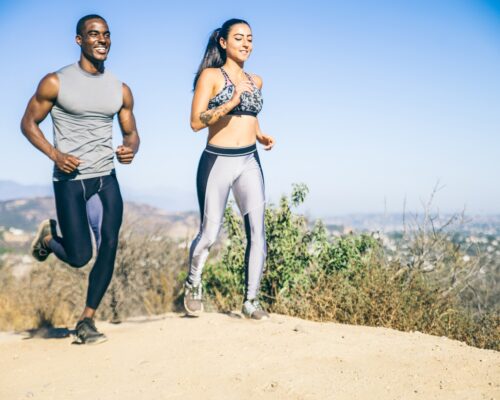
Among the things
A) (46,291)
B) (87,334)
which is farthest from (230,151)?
(46,291)

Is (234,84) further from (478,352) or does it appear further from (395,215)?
(395,215)

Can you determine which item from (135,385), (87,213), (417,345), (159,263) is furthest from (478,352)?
(159,263)

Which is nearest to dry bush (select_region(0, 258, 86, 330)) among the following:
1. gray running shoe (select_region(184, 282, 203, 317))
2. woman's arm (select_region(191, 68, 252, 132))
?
gray running shoe (select_region(184, 282, 203, 317))

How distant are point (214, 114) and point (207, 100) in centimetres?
26

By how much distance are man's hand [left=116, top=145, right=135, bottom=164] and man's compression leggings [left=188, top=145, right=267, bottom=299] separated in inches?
26.2

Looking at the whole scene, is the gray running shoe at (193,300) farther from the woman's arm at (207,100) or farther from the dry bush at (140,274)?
the dry bush at (140,274)

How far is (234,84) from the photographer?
5.10m

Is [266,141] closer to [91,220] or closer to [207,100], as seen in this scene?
[207,100]

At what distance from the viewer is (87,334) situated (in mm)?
4711

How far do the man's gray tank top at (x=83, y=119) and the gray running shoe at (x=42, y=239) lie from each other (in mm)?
634

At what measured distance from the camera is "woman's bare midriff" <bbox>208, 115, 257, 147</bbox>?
5086mm

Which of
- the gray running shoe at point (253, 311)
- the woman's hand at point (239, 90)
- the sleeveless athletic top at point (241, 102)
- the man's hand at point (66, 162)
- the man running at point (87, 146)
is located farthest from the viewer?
the gray running shoe at point (253, 311)

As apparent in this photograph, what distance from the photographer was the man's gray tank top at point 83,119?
4570mm

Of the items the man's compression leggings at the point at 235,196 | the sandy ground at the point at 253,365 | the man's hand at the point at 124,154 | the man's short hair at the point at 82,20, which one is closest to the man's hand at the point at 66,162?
the man's hand at the point at 124,154
